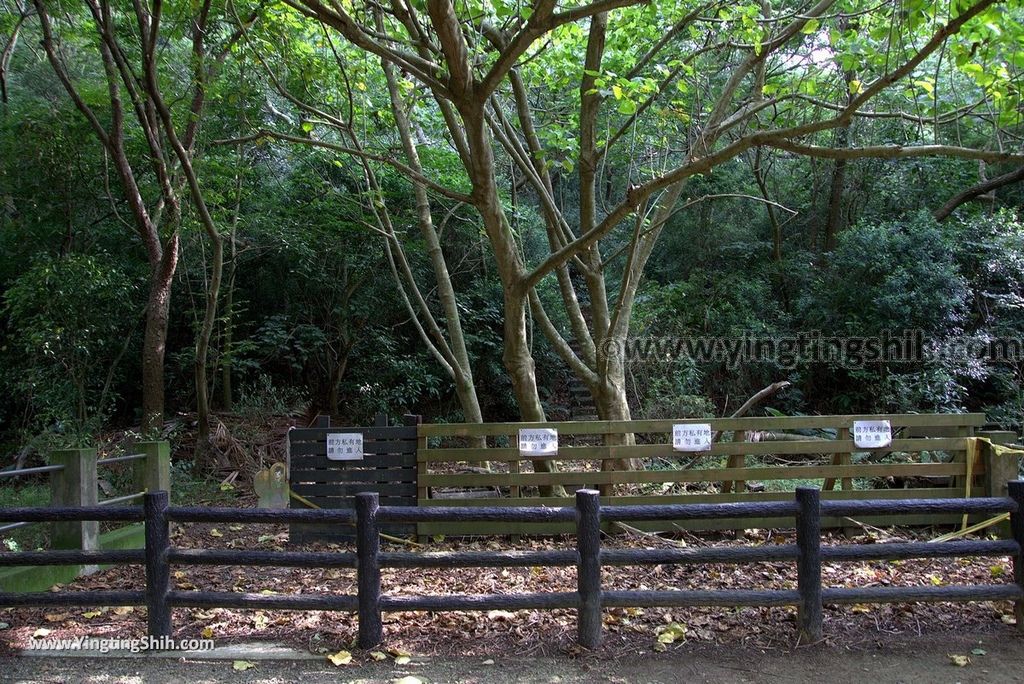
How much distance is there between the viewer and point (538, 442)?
23.8 feet

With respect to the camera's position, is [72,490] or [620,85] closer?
[72,490]

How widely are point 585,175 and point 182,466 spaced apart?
Answer: 24.0 feet

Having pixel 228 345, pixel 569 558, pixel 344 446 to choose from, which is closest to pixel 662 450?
pixel 569 558

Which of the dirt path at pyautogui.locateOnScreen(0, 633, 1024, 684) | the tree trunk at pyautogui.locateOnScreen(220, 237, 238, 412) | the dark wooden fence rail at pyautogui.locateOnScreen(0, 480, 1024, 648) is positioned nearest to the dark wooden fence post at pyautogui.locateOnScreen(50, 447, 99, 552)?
the dark wooden fence rail at pyautogui.locateOnScreen(0, 480, 1024, 648)

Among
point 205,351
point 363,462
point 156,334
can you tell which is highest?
point 156,334

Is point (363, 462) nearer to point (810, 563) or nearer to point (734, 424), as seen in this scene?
point (734, 424)

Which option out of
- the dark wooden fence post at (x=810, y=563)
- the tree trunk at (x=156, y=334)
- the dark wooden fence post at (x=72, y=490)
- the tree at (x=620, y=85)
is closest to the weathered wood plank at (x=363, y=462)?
the tree at (x=620, y=85)

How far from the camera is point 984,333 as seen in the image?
42.0 ft

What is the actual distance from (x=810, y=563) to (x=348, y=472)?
15.1 feet

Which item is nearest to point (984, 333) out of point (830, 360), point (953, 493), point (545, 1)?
point (830, 360)

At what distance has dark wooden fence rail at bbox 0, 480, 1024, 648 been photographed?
478 centimetres

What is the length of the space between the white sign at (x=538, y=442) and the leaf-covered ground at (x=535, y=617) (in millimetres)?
1175

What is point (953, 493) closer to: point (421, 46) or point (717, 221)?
point (421, 46)

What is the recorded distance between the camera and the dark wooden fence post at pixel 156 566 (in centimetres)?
491
